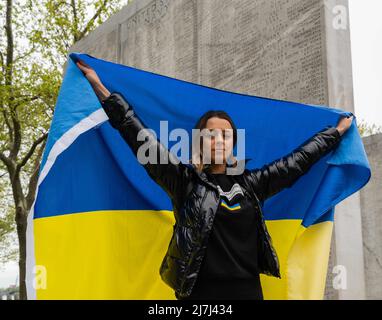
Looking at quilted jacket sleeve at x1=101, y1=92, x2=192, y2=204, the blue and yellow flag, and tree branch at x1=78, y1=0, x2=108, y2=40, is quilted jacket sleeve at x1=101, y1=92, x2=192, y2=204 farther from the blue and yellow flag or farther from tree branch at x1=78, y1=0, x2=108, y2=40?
tree branch at x1=78, y1=0, x2=108, y2=40

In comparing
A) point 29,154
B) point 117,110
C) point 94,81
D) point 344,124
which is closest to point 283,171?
point 344,124

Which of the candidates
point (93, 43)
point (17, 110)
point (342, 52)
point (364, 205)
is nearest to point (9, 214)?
point (17, 110)

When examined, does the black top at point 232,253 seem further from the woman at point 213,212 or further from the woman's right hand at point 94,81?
the woman's right hand at point 94,81

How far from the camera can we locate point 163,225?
409cm

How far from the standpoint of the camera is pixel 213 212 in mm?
2840

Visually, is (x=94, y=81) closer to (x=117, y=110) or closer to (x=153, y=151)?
(x=117, y=110)

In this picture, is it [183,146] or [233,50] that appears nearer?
[183,146]

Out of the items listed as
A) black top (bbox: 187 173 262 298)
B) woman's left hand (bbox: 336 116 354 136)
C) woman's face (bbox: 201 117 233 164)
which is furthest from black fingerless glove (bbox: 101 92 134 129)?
woman's left hand (bbox: 336 116 354 136)

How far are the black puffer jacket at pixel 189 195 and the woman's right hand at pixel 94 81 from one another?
0.58ft

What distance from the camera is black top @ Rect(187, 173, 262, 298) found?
111 inches

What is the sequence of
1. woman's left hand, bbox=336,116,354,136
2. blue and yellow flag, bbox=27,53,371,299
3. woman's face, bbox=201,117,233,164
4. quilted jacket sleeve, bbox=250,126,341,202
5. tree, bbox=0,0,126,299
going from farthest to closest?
tree, bbox=0,0,126,299 → woman's left hand, bbox=336,116,354,136 → blue and yellow flag, bbox=27,53,371,299 → quilted jacket sleeve, bbox=250,126,341,202 → woman's face, bbox=201,117,233,164

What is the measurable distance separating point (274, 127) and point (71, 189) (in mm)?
1706

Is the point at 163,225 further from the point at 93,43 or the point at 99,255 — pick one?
the point at 93,43

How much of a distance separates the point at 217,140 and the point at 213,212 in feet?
1.54
